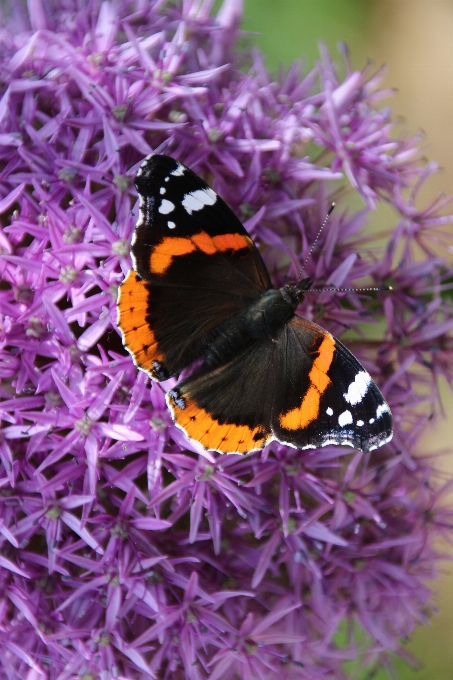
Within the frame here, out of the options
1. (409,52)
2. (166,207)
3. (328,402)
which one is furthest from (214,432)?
(409,52)

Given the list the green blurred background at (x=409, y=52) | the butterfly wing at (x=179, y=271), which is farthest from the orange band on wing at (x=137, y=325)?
the green blurred background at (x=409, y=52)

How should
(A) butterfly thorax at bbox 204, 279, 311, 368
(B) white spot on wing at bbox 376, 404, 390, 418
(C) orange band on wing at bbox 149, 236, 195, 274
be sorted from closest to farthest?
1. (B) white spot on wing at bbox 376, 404, 390, 418
2. (C) orange band on wing at bbox 149, 236, 195, 274
3. (A) butterfly thorax at bbox 204, 279, 311, 368

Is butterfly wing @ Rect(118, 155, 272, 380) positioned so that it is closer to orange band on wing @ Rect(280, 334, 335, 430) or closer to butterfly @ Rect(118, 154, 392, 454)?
butterfly @ Rect(118, 154, 392, 454)

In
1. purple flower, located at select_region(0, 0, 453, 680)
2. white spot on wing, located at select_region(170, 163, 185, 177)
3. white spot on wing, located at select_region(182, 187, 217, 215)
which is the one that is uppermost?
white spot on wing, located at select_region(170, 163, 185, 177)

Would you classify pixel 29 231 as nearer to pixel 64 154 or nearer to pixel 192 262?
pixel 64 154

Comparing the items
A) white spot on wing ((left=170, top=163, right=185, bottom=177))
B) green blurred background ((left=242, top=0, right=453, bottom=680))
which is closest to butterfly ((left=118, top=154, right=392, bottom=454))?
white spot on wing ((left=170, top=163, right=185, bottom=177))
